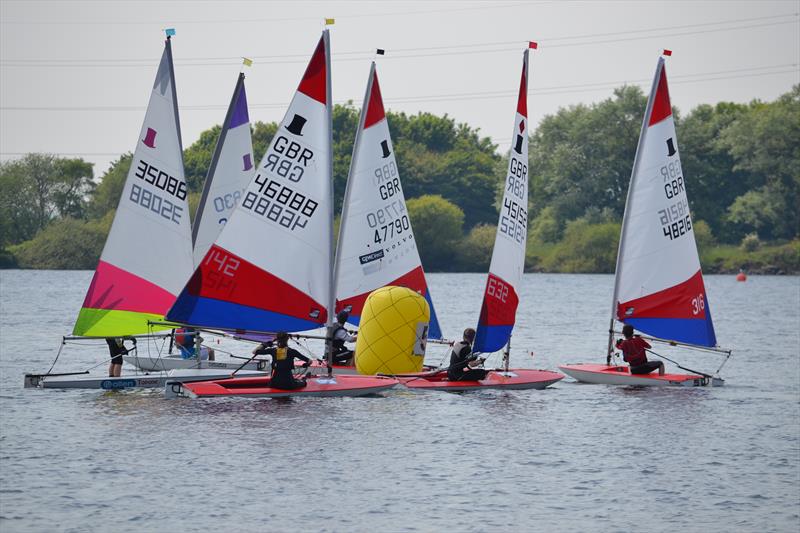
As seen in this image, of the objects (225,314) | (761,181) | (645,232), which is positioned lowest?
(225,314)

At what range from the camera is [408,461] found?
22141 millimetres

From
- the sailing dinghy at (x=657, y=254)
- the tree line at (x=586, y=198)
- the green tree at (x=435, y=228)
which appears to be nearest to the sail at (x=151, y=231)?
the sailing dinghy at (x=657, y=254)

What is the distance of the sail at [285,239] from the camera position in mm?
26219

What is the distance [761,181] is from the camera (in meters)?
104

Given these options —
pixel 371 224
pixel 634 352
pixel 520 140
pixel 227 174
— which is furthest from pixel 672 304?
pixel 227 174

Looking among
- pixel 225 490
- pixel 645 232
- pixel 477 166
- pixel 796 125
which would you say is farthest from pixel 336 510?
pixel 477 166

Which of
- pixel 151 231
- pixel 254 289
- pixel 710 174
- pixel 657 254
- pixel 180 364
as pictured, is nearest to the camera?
pixel 254 289

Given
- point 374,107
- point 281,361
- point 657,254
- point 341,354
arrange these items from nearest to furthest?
point 281,361
point 341,354
point 374,107
point 657,254

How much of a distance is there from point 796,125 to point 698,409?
77610 mm

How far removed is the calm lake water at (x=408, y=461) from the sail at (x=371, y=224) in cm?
306

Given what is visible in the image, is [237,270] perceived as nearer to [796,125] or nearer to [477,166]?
[796,125]

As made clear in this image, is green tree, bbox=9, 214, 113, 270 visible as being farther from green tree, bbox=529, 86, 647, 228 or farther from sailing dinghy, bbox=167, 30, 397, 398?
sailing dinghy, bbox=167, 30, 397, 398

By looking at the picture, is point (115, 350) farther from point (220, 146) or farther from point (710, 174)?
point (710, 174)

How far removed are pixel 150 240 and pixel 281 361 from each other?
16.3 feet
